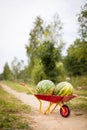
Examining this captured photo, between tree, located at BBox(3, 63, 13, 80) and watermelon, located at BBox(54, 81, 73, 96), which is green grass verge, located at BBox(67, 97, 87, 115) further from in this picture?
tree, located at BBox(3, 63, 13, 80)

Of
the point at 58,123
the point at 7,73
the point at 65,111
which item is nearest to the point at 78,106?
the point at 65,111

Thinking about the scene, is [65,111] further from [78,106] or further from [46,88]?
[78,106]

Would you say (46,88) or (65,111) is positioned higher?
(46,88)

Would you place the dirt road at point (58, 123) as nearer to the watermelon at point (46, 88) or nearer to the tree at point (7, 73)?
the watermelon at point (46, 88)

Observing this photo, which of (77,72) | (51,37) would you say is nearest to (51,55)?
(51,37)

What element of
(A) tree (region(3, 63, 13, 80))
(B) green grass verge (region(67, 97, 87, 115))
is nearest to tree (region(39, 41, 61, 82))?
(B) green grass verge (region(67, 97, 87, 115))

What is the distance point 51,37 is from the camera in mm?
36594

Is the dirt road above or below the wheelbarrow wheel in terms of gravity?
below

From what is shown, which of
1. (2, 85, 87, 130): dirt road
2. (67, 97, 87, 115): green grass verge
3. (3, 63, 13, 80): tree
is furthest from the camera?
(3, 63, 13, 80): tree

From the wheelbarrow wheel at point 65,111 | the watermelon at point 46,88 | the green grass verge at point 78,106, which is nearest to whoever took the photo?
the wheelbarrow wheel at point 65,111

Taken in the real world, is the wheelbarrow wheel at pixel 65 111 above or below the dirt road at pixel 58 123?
above

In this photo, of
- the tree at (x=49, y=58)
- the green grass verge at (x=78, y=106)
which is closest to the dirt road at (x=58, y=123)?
the green grass verge at (x=78, y=106)

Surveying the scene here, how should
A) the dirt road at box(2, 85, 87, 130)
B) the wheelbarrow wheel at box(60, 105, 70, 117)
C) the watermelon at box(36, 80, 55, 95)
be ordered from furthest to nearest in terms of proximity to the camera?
the watermelon at box(36, 80, 55, 95)
the wheelbarrow wheel at box(60, 105, 70, 117)
the dirt road at box(2, 85, 87, 130)

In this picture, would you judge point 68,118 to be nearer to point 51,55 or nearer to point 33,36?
point 51,55
